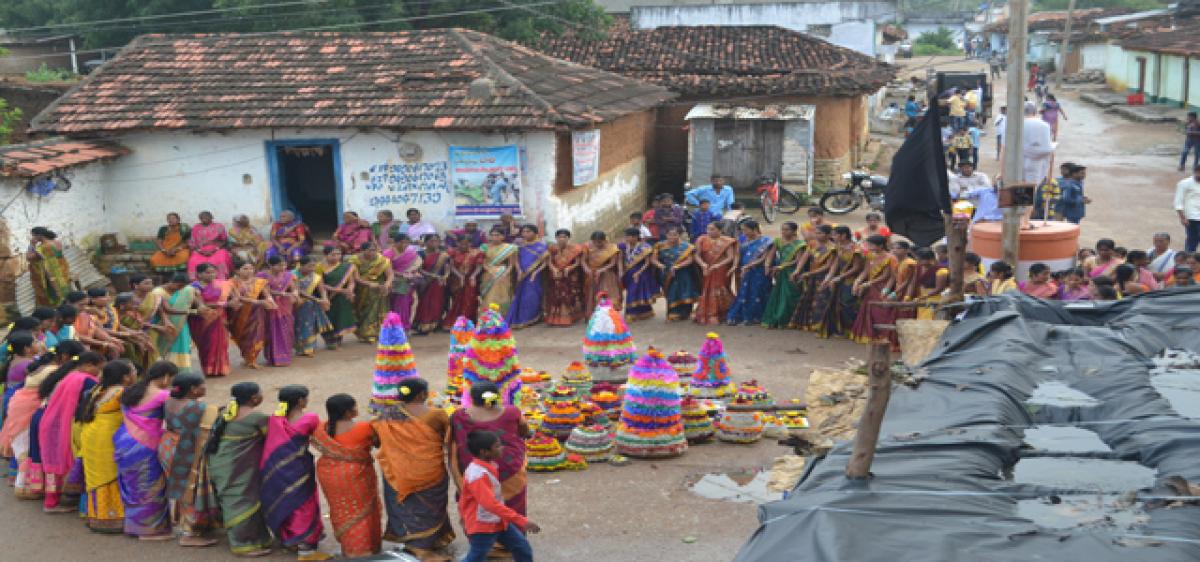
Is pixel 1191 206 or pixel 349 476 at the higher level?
pixel 1191 206

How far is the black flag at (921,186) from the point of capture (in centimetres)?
1082

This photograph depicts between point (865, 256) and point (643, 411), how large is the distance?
4.74 meters

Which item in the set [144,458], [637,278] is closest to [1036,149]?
[637,278]

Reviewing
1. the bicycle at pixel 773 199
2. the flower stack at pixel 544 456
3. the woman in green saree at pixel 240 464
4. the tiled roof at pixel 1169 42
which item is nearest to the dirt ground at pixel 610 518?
the flower stack at pixel 544 456

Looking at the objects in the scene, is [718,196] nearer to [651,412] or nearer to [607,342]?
[607,342]

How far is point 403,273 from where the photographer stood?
48.9 ft

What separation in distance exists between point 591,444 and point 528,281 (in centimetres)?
551

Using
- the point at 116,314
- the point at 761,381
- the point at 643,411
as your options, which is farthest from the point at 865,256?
the point at 116,314

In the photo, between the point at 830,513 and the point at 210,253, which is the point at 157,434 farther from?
the point at 210,253

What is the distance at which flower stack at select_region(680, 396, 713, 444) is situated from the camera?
10633 millimetres

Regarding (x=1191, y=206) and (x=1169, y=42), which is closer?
(x=1191, y=206)

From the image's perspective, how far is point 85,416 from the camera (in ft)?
28.6

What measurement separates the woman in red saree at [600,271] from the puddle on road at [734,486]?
219 inches

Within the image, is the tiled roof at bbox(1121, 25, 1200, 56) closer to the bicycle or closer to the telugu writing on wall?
the bicycle
